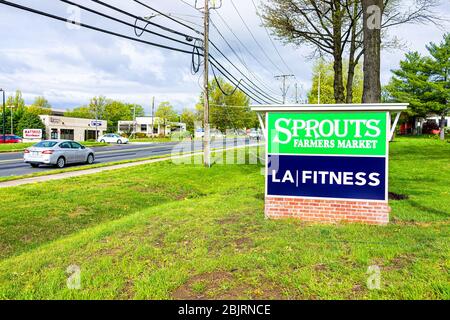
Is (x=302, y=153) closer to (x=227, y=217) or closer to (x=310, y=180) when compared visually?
(x=310, y=180)

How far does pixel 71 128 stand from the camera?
7025 centimetres

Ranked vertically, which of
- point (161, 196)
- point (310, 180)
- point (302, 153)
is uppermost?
point (302, 153)

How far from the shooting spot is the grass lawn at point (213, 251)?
408 cm

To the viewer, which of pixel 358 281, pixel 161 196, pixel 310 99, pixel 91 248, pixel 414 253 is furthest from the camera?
pixel 310 99

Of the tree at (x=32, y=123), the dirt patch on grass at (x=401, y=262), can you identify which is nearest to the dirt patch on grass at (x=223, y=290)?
the dirt patch on grass at (x=401, y=262)

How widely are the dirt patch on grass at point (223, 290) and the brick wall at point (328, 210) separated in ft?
10.8

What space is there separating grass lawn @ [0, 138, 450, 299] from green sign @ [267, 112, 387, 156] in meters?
1.45

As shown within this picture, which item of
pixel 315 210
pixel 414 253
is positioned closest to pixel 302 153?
pixel 315 210

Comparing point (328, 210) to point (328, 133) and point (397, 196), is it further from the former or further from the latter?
point (397, 196)

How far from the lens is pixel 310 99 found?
51688 mm

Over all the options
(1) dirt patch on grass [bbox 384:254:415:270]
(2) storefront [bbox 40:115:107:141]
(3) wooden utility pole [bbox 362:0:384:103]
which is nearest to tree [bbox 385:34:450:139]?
(3) wooden utility pole [bbox 362:0:384:103]

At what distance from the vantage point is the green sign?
7.11 metres

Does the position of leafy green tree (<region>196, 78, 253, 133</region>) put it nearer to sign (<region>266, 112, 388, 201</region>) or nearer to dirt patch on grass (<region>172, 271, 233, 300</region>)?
sign (<region>266, 112, 388, 201</region>)

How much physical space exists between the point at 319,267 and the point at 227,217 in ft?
10.4
